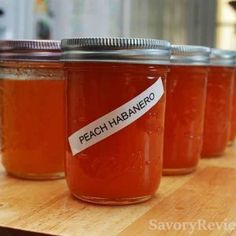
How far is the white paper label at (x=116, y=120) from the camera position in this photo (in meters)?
0.49

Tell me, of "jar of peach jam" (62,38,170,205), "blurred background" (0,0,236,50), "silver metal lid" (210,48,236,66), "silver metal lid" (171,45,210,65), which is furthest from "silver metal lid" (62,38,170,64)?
"blurred background" (0,0,236,50)

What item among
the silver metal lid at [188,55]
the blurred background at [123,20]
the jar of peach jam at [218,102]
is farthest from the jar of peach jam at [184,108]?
the blurred background at [123,20]

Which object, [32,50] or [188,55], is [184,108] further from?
[32,50]

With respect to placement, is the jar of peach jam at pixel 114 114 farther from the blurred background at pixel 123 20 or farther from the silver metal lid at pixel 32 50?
the blurred background at pixel 123 20

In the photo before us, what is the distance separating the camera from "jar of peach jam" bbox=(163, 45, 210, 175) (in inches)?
24.4

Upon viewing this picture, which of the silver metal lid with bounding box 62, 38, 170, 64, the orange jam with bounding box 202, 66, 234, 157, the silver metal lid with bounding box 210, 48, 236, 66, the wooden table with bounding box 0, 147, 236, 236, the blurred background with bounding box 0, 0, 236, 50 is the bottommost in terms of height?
the wooden table with bounding box 0, 147, 236, 236

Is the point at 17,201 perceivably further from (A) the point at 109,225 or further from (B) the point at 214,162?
(B) the point at 214,162

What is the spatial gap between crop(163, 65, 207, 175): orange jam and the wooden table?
0.03 metres

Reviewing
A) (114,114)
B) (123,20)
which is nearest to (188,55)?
(114,114)

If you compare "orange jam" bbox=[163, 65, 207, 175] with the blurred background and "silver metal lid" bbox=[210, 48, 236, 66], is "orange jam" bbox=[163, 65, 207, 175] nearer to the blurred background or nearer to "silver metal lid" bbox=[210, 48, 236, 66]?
"silver metal lid" bbox=[210, 48, 236, 66]

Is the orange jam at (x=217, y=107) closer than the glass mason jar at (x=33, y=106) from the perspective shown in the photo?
No

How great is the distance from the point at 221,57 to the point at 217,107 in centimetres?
8

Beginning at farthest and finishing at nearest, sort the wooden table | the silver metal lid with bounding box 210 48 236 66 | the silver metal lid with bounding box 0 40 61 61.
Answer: the silver metal lid with bounding box 210 48 236 66 < the silver metal lid with bounding box 0 40 61 61 < the wooden table

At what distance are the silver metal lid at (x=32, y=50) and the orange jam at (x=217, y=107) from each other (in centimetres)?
27
